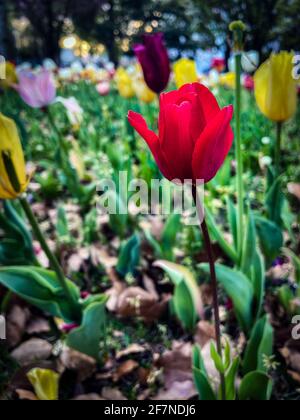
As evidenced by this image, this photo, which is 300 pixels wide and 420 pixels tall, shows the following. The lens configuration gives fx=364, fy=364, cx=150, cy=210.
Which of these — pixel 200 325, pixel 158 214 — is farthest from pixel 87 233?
pixel 200 325

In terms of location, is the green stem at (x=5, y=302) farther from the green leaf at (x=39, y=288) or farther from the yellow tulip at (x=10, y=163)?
the yellow tulip at (x=10, y=163)

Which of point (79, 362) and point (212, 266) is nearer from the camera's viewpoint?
point (212, 266)

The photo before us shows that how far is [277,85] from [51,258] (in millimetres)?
649

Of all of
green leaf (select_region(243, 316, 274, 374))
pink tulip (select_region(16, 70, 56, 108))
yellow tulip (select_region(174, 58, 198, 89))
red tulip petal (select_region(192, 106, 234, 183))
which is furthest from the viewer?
pink tulip (select_region(16, 70, 56, 108))

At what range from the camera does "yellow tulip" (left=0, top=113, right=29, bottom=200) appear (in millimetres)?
652

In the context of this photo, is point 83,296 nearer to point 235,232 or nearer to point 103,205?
point 235,232

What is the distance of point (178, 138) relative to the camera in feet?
1.49

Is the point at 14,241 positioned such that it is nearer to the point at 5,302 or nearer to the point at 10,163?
the point at 5,302

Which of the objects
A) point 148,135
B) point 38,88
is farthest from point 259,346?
point 38,88

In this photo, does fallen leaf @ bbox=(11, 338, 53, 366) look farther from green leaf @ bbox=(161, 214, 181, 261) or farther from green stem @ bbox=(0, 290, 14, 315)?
green leaf @ bbox=(161, 214, 181, 261)

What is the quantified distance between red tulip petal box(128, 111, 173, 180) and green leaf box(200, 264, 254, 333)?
14.1 inches

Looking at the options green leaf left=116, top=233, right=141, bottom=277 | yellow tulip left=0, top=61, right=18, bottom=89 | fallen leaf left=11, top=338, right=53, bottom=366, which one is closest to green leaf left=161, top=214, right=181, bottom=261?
green leaf left=116, top=233, right=141, bottom=277

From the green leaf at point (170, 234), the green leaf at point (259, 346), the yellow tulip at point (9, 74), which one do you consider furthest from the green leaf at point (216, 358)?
the yellow tulip at point (9, 74)

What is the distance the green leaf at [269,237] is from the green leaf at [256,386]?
1.29ft
